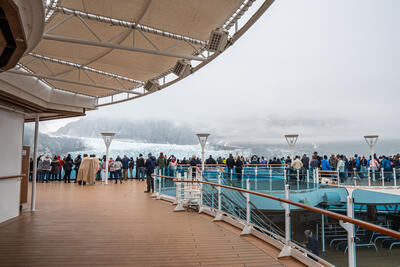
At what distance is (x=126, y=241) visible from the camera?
4.79 m

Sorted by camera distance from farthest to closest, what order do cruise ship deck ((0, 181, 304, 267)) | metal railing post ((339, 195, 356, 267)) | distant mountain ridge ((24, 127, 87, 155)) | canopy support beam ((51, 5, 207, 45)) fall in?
distant mountain ridge ((24, 127, 87, 155))
canopy support beam ((51, 5, 207, 45))
cruise ship deck ((0, 181, 304, 267))
metal railing post ((339, 195, 356, 267))

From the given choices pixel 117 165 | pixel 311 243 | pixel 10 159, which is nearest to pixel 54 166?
pixel 117 165

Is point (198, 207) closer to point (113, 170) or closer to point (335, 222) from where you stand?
point (335, 222)

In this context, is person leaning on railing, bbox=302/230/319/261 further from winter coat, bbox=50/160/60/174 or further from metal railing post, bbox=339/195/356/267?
winter coat, bbox=50/160/60/174

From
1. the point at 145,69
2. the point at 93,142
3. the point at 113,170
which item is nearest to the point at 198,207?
the point at 145,69

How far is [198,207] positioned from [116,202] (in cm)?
302

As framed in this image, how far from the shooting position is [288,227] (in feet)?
13.3

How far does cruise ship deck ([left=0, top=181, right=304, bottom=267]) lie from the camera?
3840 mm

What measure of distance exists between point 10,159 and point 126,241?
389 centimetres

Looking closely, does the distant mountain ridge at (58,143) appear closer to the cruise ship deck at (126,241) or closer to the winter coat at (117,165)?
the winter coat at (117,165)

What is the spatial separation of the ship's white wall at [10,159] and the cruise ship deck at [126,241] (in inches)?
13.2

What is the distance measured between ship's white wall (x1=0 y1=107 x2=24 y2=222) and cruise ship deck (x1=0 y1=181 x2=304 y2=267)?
34cm

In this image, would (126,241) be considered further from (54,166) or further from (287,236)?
(54,166)

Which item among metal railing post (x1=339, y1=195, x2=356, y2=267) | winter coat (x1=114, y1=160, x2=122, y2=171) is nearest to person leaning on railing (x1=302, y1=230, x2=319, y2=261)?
metal railing post (x1=339, y1=195, x2=356, y2=267)
